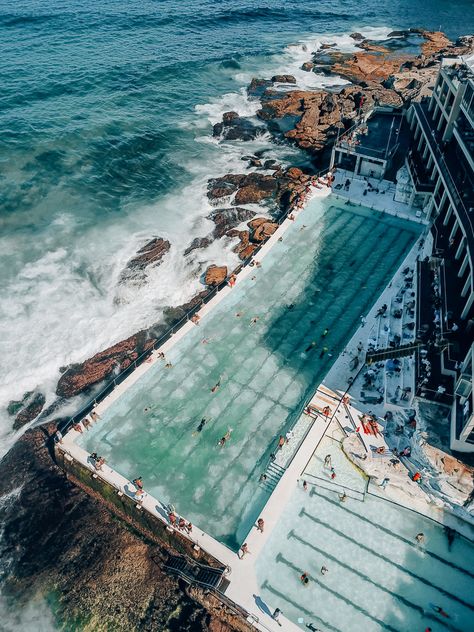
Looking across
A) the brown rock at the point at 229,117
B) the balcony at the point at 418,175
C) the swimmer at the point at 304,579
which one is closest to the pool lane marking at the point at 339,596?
the swimmer at the point at 304,579

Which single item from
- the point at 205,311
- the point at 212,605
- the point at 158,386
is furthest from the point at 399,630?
the point at 205,311

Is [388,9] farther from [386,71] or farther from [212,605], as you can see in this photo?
[212,605]

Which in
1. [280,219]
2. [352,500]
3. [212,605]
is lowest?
[212,605]

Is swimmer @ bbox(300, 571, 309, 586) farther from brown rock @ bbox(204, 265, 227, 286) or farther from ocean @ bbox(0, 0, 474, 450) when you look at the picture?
brown rock @ bbox(204, 265, 227, 286)

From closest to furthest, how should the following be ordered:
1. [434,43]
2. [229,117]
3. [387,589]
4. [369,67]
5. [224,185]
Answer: [387,589] → [224,185] → [229,117] → [369,67] → [434,43]

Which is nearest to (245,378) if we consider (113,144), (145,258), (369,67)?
(145,258)

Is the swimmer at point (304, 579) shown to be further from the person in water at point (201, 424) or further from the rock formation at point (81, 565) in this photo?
the person in water at point (201, 424)

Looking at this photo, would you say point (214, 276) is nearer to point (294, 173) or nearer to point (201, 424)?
point (201, 424)
